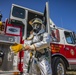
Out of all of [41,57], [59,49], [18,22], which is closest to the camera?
[41,57]

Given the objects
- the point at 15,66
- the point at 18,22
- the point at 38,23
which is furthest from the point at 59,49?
the point at 38,23

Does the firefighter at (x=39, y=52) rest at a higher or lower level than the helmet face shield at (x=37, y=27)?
lower

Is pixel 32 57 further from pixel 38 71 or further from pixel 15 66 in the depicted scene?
pixel 15 66

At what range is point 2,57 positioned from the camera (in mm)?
5504

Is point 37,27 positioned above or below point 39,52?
above

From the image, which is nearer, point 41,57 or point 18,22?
point 41,57

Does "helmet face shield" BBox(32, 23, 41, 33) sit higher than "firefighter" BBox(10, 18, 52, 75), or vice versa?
"helmet face shield" BBox(32, 23, 41, 33)

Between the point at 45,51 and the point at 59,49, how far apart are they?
3.58 meters

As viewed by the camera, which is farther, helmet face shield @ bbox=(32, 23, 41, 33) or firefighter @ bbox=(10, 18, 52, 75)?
helmet face shield @ bbox=(32, 23, 41, 33)

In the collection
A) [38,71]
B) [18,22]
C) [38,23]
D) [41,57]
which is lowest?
[38,71]

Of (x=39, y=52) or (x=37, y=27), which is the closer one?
(x=39, y=52)

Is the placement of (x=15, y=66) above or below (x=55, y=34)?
below

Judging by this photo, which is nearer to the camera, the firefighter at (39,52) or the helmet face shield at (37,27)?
the firefighter at (39,52)

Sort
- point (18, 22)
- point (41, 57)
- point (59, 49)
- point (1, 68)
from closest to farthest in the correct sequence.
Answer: point (41, 57) → point (1, 68) → point (18, 22) → point (59, 49)
